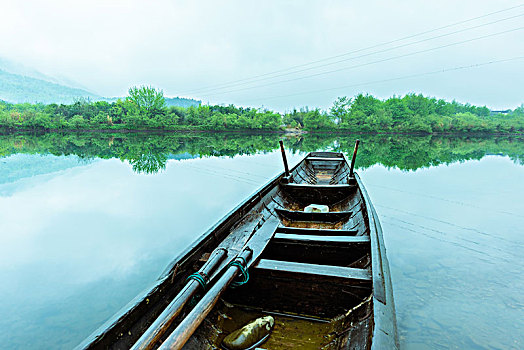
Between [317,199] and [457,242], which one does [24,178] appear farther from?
[457,242]

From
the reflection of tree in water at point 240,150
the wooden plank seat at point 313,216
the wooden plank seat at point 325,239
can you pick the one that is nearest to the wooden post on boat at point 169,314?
the wooden plank seat at point 325,239

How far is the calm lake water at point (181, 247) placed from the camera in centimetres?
311

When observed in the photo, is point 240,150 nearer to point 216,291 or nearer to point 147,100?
point 216,291

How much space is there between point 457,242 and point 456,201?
3.53 metres

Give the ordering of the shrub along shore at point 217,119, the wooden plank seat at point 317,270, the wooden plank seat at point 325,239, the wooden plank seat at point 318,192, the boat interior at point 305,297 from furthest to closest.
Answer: the shrub along shore at point 217,119 → the wooden plank seat at point 318,192 → the wooden plank seat at point 325,239 → the wooden plank seat at point 317,270 → the boat interior at point 305,297

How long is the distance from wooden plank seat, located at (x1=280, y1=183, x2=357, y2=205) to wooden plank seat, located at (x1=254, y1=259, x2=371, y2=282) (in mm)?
3310

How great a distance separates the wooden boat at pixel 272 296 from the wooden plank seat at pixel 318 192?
2.03m

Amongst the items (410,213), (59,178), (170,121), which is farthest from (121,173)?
(170,121)

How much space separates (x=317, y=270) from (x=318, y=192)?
3.44 meters

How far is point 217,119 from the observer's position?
51.8 m

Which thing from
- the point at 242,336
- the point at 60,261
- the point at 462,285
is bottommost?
the point at 60,261

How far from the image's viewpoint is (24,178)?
1091 centimetres

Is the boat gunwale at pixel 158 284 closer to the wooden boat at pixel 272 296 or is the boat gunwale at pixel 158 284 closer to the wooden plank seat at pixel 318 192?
the wooden boat at pixel 272 296

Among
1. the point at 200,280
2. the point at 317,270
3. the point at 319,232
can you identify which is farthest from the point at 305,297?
the point at 319,232
